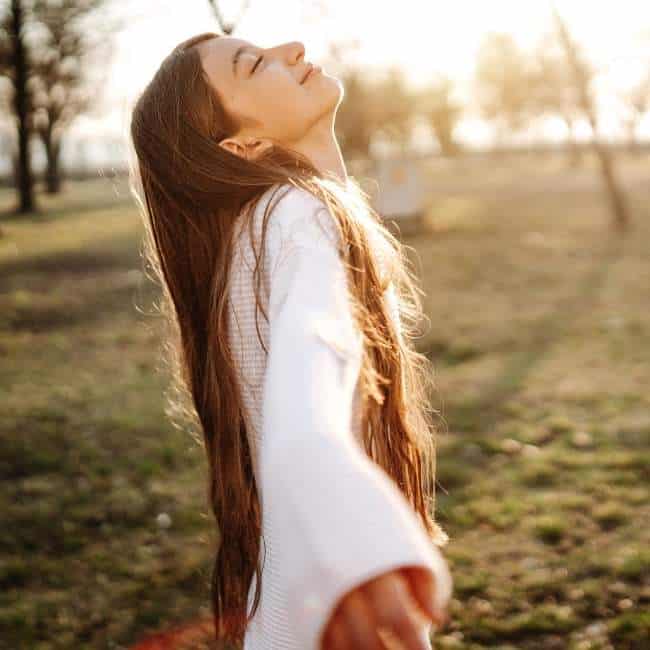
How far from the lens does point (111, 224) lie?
22.2 metres

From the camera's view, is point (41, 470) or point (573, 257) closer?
point (41, 470)

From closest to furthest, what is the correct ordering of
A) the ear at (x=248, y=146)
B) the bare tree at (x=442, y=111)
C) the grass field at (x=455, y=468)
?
the ear at (x=248, y=146) < the grass field at (x=455, y=468) < the bare tree at (x=442, y=111)

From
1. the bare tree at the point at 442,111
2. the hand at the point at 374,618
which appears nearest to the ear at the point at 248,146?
the hand at the point at 374,618

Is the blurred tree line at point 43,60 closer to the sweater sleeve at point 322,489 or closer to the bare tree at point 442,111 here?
the sweater sleeve at point 322,489

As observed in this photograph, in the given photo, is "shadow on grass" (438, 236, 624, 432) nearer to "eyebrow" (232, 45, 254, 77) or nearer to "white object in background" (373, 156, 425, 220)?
"eyebrow" (232, 45, 254, 77)

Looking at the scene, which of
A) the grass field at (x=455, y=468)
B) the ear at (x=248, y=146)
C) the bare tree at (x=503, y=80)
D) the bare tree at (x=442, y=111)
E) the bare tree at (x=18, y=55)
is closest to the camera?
the ear at (x=248, y=146)

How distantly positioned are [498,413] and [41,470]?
3386mm

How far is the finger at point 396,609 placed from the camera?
827 millimetres

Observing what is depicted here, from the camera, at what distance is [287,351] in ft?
3.32

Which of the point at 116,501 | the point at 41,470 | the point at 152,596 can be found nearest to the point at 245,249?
the point at 152,596

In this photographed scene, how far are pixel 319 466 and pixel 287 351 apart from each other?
18 cm

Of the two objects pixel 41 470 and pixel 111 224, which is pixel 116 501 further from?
pixel 111 224

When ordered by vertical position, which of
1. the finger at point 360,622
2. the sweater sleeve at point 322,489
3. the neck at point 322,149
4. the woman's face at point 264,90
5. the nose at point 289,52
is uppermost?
the nose at point 289,52

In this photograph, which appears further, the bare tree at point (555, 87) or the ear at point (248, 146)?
the bare tree at point (555, 87)
